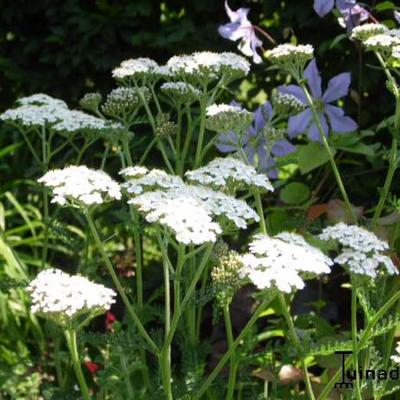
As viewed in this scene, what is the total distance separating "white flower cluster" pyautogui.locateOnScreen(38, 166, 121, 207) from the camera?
1.41 m

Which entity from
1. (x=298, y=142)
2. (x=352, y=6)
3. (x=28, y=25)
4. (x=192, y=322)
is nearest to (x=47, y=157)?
(x=192, y=322)

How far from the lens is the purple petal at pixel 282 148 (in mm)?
2396

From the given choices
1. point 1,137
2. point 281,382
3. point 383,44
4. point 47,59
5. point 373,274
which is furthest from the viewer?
point 1,137

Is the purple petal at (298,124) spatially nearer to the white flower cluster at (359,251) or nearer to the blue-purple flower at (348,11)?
the blue-purple flower at (348,11)

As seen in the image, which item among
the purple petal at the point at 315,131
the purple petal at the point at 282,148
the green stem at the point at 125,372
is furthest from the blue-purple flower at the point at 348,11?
the green stem at the point at 125,372

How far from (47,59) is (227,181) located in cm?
202

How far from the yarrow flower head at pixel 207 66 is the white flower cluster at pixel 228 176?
34 cm

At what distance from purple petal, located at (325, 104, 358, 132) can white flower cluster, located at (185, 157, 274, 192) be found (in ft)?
2.83

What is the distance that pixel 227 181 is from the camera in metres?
1.52

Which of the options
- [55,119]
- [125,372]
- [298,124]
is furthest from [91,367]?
[298,124]

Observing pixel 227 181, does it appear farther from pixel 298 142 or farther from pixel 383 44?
pixel 298 142

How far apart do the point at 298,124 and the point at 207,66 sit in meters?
0.60

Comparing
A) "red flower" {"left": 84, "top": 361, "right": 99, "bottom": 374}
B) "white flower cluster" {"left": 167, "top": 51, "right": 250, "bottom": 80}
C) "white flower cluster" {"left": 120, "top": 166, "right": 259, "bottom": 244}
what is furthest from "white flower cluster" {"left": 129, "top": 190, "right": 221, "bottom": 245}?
"red flower" {"left": 84, "top": 361, "right": 99, "bottom": 374}

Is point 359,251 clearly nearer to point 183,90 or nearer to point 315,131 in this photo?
point 183,90
